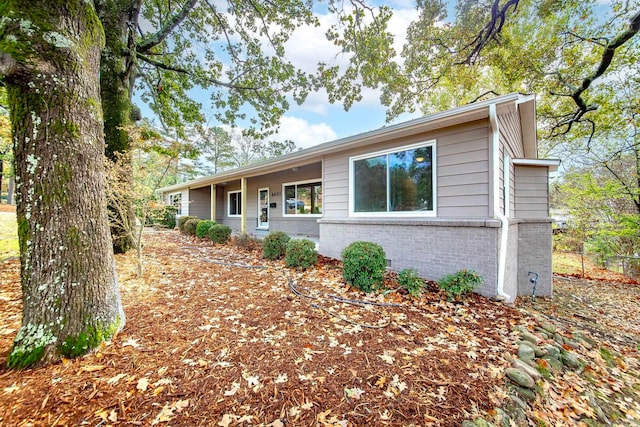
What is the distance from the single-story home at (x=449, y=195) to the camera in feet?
13.6

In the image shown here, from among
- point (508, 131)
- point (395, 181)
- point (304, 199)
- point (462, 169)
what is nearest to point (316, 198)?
point (304, 199)

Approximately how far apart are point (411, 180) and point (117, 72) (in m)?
7.96

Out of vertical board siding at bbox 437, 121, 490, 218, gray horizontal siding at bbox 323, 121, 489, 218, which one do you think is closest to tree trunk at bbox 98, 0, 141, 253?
gray horizontal siding at bbox 323, 121, 489, 218

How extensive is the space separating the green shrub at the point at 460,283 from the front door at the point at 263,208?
344 inches

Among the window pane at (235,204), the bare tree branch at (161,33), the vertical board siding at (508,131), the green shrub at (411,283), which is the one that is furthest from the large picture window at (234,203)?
the vertical board siding at (508,131)

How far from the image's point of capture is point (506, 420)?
1949 millimetres

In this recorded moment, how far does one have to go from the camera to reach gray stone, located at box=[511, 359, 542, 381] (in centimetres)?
249

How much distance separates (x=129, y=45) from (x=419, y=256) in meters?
9.24

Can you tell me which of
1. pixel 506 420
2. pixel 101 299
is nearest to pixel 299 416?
pixel 506 420

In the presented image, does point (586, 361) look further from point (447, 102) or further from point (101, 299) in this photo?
point (447, 102)

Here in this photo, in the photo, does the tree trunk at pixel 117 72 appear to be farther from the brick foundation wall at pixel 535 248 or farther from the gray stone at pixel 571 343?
the brick foundation wall at pixel 535 248

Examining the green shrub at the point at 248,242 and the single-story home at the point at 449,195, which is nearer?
the single-story home at the point at 449,195

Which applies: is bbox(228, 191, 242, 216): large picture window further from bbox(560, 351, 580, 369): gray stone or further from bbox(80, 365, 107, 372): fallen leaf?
bbox(560, 351, 580, 369): gray stone

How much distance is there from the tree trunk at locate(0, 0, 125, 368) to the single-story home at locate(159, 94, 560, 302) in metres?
4.58
